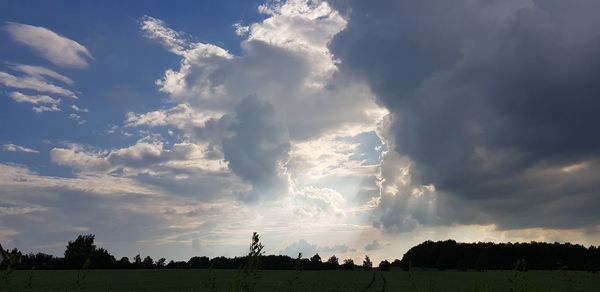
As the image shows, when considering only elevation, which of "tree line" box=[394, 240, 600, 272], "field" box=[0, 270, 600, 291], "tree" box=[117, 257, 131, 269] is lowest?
"field" box=[0, 270, 600, 291]

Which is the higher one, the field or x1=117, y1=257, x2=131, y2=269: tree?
x1=117, y1=257, x2=131, y2=269: tree

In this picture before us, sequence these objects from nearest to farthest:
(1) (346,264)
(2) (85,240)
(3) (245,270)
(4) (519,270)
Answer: (3) (245,270), (4) (519,270), (1) (346,264), (2) (85,240)

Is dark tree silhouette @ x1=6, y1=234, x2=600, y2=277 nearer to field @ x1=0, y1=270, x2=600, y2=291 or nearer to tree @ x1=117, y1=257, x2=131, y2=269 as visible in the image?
tree @ x1=117, y1=257, x2=131, y2=269

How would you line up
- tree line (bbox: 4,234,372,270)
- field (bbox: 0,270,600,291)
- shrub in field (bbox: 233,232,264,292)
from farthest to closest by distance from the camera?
tree line (bbox: 4,234,372,270) < field (bbox: 0,270,600,291) < shrub in field (bbox: 233,232,264,292)

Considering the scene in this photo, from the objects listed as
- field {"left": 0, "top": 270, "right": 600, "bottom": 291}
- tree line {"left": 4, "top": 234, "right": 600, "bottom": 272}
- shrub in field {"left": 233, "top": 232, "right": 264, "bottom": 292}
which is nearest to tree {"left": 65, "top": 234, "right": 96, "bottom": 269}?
tree line {"left": 4, "top": 234, "right": 600, "bottom": 272}

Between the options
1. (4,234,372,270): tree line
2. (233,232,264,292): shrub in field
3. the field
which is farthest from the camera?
(4,234,372,270): tree line

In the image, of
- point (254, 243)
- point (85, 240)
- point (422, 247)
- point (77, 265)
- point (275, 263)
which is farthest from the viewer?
point (422, 247)

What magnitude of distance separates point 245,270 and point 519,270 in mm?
4685

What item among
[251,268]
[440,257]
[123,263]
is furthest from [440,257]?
[251,268]

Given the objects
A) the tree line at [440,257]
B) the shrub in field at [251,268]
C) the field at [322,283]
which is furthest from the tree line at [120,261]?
the shrub in field at [251,268]

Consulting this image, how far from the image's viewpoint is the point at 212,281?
322 inches

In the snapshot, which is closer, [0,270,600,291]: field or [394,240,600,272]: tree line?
[0,270,600,291]: field

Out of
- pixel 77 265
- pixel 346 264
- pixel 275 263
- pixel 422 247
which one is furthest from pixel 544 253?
pixel 77 265

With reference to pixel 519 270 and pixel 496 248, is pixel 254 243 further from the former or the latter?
pixel 496 248
